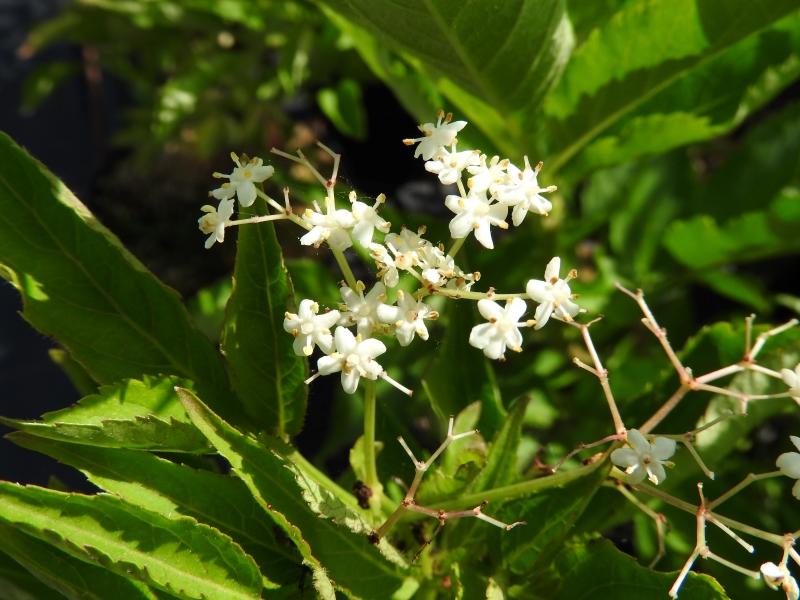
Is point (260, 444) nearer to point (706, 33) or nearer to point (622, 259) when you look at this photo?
point (706, 33)

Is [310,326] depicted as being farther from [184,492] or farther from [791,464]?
[791,464]

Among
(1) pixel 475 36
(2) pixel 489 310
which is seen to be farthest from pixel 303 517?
(1) pixel 475 36

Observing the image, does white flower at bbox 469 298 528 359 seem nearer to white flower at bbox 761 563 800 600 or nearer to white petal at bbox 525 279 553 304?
white petal at bbox 525 279 553 304

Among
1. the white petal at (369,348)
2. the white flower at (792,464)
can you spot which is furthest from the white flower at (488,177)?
the white flower at (792,464)

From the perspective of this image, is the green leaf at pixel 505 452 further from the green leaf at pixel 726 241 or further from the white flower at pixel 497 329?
the green leaf at pixel 726 241

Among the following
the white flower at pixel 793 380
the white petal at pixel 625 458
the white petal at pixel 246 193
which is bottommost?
the white petal at pixel 625 458

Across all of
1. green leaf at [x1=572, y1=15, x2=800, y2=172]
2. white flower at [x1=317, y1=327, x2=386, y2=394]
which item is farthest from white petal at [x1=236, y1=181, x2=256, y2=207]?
green leaf at [x1=572, y1=15, x2=800, y2=172]
